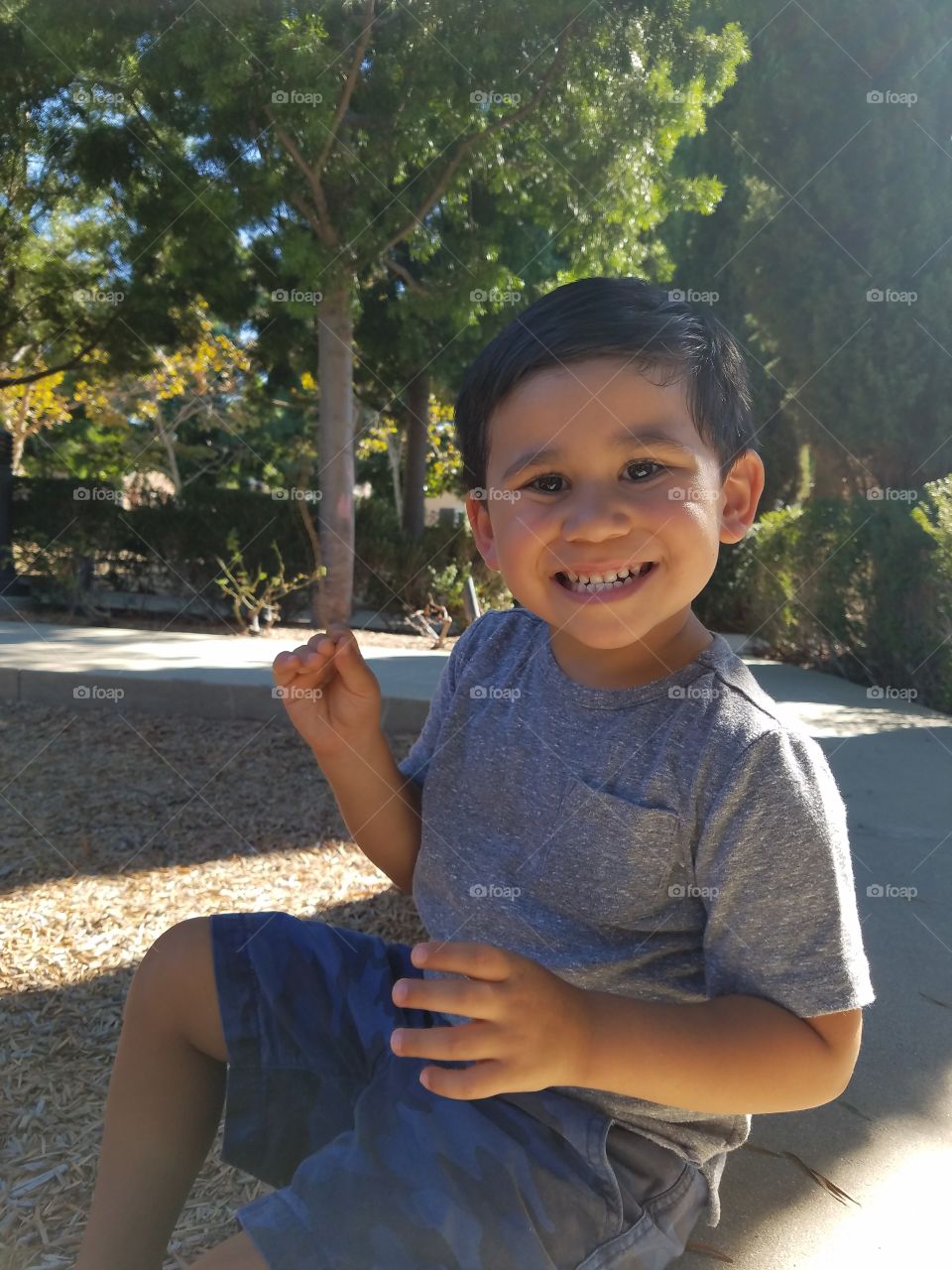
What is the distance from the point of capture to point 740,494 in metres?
1.42

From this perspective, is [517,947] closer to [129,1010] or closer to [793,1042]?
[793,1042]

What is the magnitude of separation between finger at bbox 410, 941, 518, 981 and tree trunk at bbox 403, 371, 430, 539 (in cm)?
1042

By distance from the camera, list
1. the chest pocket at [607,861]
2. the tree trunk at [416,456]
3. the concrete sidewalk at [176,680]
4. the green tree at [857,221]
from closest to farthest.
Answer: the chest pocket at [607,861]
the concrete sidewalk at [176,680]
the green tree at [857,221]
the tree trunk at [416,456]

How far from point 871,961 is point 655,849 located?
1.55 m

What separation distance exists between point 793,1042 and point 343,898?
2005mm

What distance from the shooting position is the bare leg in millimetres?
1230

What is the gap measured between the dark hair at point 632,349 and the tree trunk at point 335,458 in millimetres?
6142

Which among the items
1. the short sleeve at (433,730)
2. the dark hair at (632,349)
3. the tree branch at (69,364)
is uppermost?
the tree branch at (69,364)

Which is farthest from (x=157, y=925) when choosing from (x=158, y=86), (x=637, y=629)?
(x=158, y=86)

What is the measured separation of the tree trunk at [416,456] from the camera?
1137 centimetres

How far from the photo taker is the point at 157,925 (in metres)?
2.71

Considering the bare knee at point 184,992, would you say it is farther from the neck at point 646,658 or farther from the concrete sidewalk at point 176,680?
the concrete sidewalk at point 176,680

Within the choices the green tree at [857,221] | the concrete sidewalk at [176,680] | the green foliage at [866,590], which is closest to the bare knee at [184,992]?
the concrete sidewalk at [176,680]

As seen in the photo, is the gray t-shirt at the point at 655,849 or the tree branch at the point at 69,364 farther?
the tree branch at the point at 69,364
